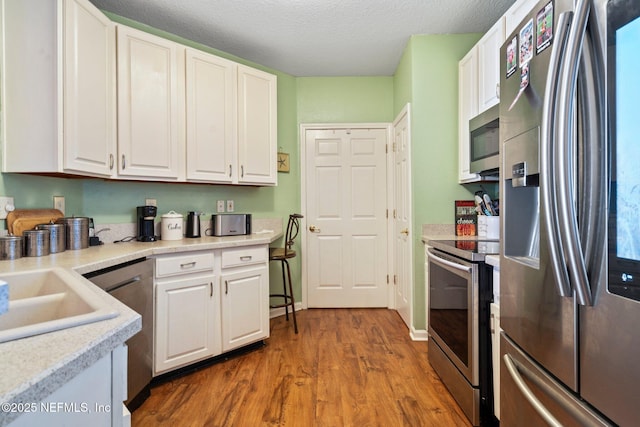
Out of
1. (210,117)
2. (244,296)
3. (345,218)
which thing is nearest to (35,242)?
(244,296)

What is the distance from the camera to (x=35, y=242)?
1.59m

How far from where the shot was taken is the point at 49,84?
1.65 meters

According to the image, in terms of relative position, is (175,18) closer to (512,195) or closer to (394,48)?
(394,48)

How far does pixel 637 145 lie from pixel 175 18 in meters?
2.83

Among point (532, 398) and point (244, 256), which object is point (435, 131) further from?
point (532, 398)

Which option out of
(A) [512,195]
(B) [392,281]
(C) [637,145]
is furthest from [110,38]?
(B) [392,281]

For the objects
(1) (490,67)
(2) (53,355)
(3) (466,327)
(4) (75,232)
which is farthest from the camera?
(1) (490,67)

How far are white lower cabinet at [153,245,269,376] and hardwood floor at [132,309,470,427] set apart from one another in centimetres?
16

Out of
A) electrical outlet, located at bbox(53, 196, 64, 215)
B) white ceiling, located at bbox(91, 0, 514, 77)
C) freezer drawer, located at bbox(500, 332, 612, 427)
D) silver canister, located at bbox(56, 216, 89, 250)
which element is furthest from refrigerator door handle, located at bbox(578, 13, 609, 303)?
electrical outlet, located at bbox(53, 196, 64, 215)

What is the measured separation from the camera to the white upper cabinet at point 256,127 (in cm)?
268

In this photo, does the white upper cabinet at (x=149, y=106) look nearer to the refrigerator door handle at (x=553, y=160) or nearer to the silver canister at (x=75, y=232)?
the silver canister at (x=75, y=232)

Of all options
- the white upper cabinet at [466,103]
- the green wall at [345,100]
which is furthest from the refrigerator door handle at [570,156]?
the green wall at [345,100]

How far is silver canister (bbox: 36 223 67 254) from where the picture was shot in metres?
1.69

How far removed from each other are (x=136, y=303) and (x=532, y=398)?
184 cm
